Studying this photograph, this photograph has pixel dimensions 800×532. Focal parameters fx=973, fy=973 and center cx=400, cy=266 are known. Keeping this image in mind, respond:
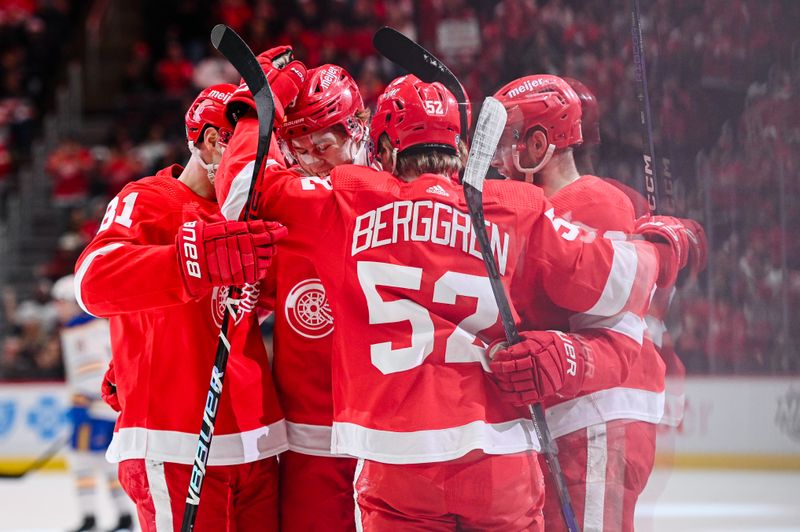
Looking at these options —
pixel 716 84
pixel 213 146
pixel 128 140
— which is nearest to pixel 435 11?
pixel 213 146

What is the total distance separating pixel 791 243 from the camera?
2.00 metres

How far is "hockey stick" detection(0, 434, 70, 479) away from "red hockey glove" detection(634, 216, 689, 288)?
5597 millimetres

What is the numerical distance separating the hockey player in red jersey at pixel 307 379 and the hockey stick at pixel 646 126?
2.36 feet

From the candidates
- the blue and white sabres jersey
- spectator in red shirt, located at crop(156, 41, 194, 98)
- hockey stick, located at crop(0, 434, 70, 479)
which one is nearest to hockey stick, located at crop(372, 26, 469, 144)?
the blue and white sabres jersey

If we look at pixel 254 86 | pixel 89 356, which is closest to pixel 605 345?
pixel 254 86

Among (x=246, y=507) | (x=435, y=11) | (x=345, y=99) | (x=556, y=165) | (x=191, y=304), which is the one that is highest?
(x=435, y=11)

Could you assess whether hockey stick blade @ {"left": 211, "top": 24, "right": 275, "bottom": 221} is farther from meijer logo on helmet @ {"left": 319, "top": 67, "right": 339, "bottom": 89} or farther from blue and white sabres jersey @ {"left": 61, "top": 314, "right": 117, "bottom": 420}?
blue and white sabres jersey @ {"left": 61, "top": 314, "right": 117, "bottom": 420}

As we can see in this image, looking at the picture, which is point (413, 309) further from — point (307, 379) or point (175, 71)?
point (175, 71)

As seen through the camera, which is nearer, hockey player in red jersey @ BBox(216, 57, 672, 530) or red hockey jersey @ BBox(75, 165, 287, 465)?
hockey player in red jersey @ BBox(216, 57, 672, 530)

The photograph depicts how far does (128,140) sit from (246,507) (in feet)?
21.6

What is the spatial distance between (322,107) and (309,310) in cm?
48

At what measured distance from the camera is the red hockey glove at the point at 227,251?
1868 millimetres

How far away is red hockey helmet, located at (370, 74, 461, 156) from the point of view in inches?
76.9

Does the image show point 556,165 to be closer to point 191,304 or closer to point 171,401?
point 191,304
